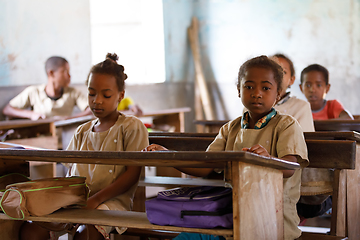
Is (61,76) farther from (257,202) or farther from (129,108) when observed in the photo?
(257,202)

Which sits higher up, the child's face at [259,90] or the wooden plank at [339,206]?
the child's face at [259,90]

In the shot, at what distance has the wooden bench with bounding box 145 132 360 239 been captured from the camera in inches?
85.9

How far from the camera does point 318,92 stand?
15.2 feet

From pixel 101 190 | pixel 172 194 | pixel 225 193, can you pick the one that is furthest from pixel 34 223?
pixel 225 193

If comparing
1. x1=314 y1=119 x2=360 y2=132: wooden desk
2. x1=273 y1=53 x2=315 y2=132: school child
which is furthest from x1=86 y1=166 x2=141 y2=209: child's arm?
x1=314 y1=119 x2=360 y2=132: wooden desk

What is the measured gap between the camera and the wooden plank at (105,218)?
1.71 metres

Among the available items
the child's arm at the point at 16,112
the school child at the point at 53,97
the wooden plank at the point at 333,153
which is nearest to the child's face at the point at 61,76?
the school child at the point at 53,97

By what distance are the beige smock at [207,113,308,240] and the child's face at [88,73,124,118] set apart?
613mm

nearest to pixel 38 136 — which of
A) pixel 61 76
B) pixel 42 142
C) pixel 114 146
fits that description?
pixel 42 142

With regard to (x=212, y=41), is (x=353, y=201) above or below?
below

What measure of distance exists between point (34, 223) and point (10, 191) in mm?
485

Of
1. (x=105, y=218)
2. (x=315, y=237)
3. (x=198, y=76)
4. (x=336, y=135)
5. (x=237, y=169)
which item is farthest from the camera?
(x=198, y=76)

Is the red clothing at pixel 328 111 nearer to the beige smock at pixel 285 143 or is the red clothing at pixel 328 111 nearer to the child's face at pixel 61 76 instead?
the beige smock at pixel 285 143

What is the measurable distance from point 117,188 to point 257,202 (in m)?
0.85
